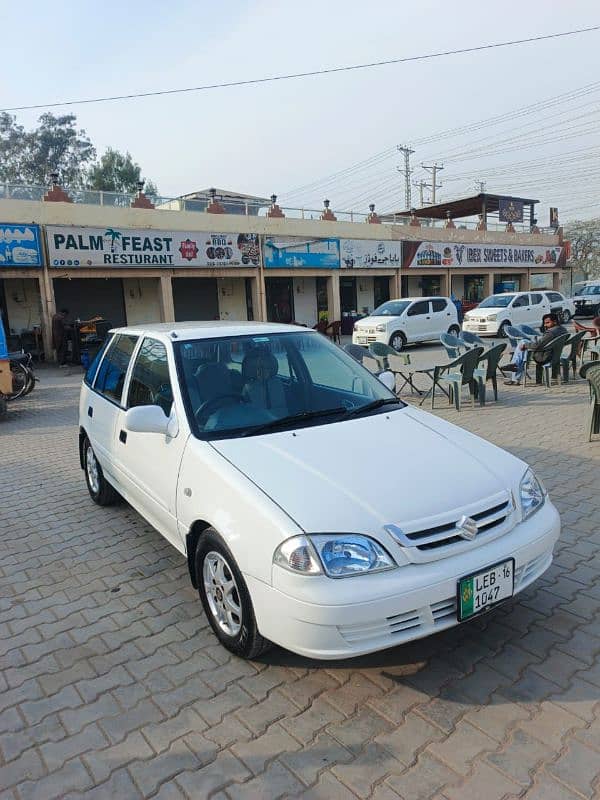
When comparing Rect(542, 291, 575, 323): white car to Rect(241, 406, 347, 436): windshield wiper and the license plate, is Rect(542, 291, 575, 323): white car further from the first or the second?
the license plate

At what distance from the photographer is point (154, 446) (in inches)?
142

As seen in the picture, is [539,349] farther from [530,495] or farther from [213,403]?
[213,403]

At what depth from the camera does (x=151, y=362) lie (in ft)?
13.1

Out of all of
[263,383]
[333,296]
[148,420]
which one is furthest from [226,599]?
[333,296]

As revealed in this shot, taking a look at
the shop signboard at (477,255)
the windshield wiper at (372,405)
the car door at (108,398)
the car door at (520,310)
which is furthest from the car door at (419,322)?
the windshield wiper at (372,405)

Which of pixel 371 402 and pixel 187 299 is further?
pixel 187 299

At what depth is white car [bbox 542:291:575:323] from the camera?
23172mm

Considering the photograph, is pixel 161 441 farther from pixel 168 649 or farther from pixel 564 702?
pixel 564 702

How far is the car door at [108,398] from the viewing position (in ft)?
14.7

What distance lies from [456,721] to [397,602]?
0.60 m

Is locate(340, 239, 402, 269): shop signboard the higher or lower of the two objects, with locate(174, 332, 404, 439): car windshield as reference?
higher

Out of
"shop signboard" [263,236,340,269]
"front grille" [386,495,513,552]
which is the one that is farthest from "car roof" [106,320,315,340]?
"shop signboard" [263,236,340,269]

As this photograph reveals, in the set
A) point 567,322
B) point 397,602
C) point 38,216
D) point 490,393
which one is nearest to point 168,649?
point 397,602

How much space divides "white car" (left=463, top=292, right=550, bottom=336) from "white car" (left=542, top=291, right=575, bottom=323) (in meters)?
0.87
